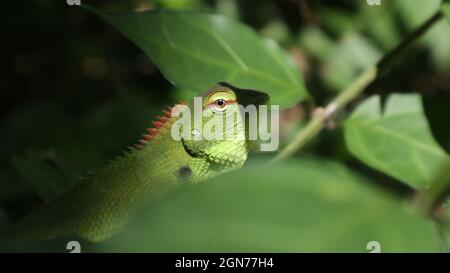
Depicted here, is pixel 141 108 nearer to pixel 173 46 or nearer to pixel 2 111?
pixel 173 46

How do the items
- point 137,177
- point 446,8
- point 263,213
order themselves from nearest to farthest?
point 263,213 → point 446,8 → point 137,177

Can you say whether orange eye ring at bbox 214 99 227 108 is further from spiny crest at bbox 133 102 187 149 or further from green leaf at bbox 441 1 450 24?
green leaf at bbox 441 1 450 24

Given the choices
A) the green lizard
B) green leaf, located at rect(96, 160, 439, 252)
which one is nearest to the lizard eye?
the green lizard

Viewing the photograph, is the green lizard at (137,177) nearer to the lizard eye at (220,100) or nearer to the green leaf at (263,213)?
the lizard eye at (220,100)

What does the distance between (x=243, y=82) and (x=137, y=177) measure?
21cm

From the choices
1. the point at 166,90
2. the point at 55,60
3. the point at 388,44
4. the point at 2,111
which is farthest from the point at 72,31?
the point at 388,44

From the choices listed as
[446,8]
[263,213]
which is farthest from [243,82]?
[263,213]

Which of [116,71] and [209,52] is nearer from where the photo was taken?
[209,52]

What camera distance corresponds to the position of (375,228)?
38 cm

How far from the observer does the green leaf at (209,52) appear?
0.84m

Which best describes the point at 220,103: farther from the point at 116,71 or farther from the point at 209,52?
the point at 116,71

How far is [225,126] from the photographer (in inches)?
36.4

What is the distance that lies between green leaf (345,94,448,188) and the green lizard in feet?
0.42
